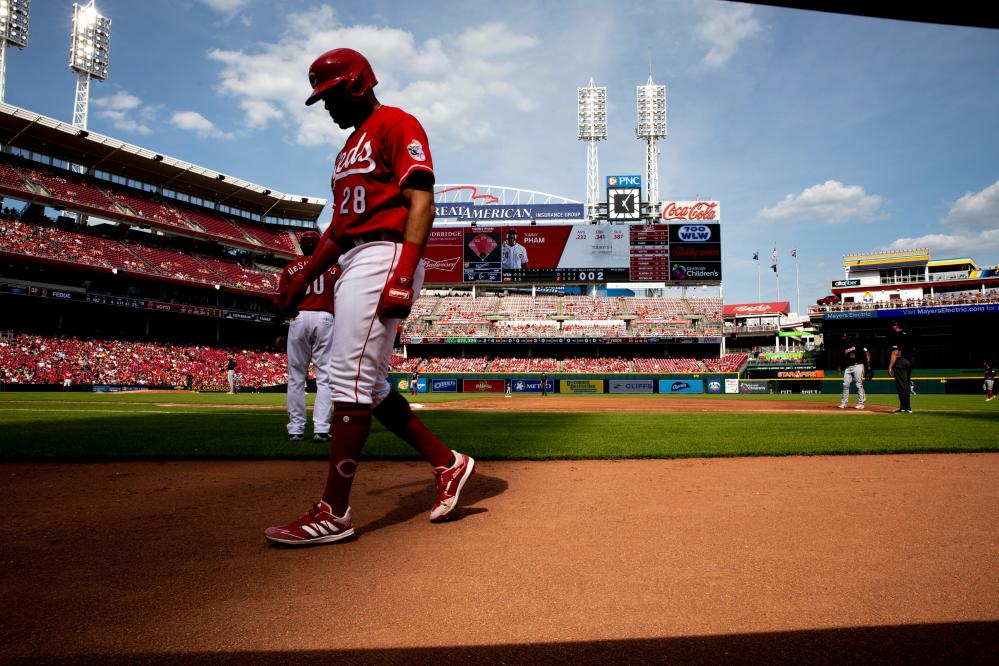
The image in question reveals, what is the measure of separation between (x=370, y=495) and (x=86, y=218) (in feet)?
141

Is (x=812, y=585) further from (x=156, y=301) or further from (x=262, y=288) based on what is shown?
(x=262, y=288)

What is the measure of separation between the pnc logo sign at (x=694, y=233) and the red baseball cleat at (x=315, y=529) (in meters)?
42.0

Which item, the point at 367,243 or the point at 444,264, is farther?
the point at 444,264

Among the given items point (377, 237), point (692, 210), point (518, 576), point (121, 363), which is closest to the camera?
point (518, 576)

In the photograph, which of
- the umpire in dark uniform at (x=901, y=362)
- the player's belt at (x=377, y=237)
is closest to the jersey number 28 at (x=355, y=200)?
the player's belt at (x=377, y=237)

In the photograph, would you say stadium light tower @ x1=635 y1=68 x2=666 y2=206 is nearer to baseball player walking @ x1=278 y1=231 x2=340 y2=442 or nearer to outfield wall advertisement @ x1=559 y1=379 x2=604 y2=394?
outfield wall advertisement @ x1=559 y1=379 x2=604 y2=394

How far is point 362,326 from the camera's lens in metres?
2.68

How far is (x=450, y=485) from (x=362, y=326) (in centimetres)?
89

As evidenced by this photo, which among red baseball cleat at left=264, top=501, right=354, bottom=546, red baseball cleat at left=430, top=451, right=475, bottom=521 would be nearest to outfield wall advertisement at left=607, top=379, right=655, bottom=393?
red baseball cleat at left=430, top=451, right=475, bottom=521

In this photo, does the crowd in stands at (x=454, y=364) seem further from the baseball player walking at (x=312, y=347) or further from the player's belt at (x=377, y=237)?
the player's belt at (x=377, y=237)

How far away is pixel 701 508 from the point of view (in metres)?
2.95

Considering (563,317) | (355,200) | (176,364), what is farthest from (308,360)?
(563,317)

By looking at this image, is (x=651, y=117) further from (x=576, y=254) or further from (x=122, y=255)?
(x=122, y=255)

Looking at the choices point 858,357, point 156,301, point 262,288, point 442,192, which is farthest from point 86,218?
point 858,357
